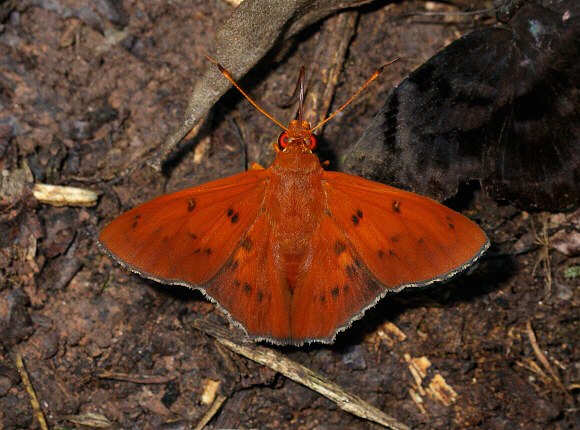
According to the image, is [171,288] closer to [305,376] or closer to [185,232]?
[185,232]

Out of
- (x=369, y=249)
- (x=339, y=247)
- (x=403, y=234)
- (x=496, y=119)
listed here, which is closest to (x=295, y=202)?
(x=339, y=247)

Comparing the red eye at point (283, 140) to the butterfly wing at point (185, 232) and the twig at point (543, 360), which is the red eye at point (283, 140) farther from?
the twig at point (543, 360)

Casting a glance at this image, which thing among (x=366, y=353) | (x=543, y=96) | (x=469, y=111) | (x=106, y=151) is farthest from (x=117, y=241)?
(x=543, y=96)

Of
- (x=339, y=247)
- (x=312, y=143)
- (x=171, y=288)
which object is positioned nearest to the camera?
(x=339, y=247)

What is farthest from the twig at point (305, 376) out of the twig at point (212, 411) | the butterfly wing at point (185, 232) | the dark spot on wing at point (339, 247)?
the dark spot on wing at point (339, 247)

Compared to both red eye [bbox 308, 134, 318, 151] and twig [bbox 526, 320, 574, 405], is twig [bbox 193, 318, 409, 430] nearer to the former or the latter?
twig [bbox 526, 320, 574, 405]

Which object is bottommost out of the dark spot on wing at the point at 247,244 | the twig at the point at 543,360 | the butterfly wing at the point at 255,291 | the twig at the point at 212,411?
the twig at the point at 212,411

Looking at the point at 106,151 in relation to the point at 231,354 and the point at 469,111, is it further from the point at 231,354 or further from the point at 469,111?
the point at 469,111

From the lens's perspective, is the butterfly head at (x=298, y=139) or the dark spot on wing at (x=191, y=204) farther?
the butterfly head at (x=298, y=139)
